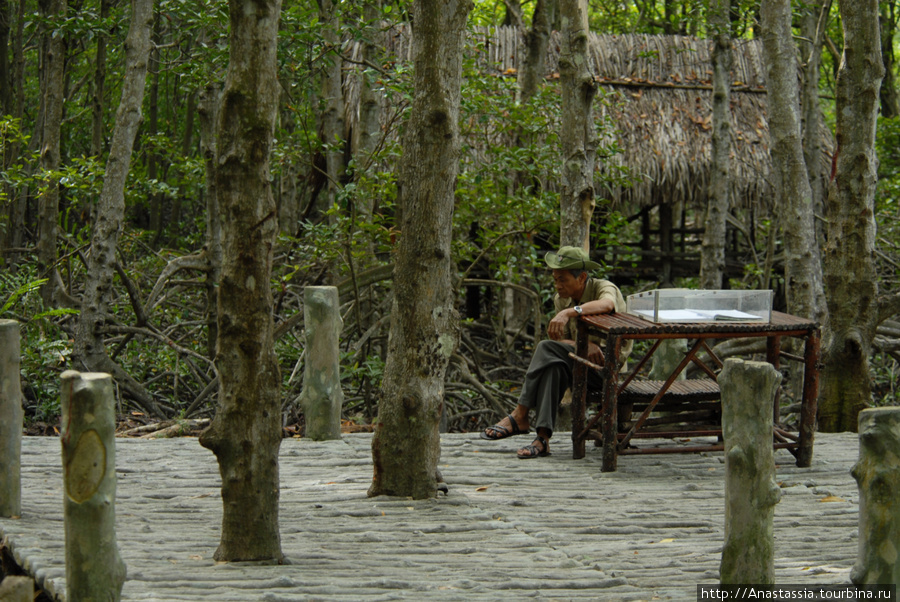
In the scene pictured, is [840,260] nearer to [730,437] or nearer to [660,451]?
[660,451]

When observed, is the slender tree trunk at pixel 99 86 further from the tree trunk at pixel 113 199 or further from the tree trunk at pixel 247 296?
the tree trunk at pixel 247 296

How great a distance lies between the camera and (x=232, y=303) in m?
4.04

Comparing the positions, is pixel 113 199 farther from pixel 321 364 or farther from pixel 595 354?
pixel 595 354

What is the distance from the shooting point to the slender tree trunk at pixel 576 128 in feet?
24.7

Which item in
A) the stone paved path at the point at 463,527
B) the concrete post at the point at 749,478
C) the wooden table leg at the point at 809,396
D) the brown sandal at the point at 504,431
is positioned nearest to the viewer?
the concrete post at the point at 749,478

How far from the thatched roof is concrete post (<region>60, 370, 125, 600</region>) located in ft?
33.5

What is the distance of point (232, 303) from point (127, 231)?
8706 mm

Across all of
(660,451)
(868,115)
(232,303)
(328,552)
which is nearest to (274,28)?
(232,303)

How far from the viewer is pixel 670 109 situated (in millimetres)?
14742

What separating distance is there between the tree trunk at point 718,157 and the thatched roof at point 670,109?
4.92 ft

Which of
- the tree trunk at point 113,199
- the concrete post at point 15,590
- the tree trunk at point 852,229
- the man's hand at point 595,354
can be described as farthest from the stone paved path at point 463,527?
the tree trunk at point 113,199

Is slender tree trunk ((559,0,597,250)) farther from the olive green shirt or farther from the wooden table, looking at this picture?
the wooden table

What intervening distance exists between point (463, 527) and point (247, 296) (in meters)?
1.71

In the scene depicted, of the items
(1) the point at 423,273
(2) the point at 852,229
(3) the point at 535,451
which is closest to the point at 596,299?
(3) the point at 535,451
